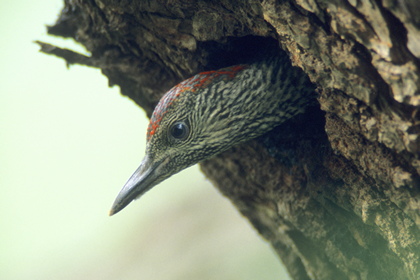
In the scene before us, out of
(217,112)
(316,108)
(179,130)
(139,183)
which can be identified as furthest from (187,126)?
(316,108)

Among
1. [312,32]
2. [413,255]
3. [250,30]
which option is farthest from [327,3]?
[413,255]

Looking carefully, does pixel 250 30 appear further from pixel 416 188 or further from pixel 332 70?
pixel 416 188

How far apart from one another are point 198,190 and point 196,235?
37.3 inches

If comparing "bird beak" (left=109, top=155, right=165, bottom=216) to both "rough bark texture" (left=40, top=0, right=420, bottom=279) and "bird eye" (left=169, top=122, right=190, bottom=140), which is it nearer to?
"bird eye" (left=169, top=122, right=190, bottom=140)

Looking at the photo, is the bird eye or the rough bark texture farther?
the bird eye

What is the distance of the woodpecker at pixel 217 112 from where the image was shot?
10.0 ft

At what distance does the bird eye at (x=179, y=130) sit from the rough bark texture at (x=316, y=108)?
1.51ft

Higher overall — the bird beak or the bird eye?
the bird eye

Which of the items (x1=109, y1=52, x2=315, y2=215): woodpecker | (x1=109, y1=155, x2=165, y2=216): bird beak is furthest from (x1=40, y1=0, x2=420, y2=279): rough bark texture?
(x1=109, y1=155, x2=165, y2=216): bird beak

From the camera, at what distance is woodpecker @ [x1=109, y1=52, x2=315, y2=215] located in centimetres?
306

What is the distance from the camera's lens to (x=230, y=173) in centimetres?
369

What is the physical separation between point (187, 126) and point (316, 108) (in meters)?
0.87

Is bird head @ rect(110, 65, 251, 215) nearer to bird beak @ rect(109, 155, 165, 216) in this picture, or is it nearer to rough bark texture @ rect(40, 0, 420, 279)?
bird beak @ rect(109, 155, 165, 216)

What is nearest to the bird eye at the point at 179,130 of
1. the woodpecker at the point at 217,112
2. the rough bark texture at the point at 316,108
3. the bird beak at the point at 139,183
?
the woodpecker at the point at 217,112
